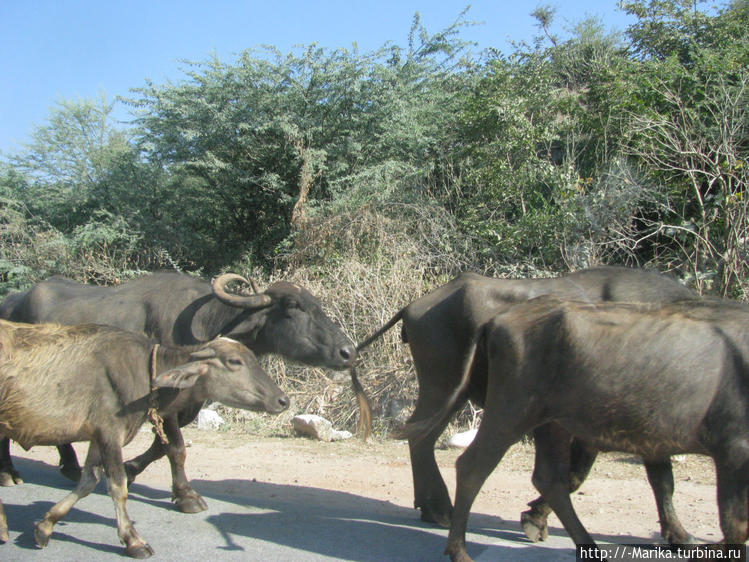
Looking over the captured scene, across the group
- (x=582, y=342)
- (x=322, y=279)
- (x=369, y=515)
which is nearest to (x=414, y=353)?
(x=369, y=515)

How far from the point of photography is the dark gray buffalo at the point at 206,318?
6.66 metres

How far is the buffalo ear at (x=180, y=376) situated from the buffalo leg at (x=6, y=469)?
8.20 ft

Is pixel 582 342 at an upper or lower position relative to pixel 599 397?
upper

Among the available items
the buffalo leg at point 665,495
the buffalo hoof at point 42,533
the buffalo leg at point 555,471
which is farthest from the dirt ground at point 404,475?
Answer: the buffalo hoof at point 42,533

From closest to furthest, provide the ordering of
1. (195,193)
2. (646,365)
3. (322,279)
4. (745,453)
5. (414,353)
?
(745,453), (646,365), (414,353), (322,279), (195,193)

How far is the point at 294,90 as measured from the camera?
47.0 ft

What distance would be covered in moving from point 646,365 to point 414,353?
2202 millimetres

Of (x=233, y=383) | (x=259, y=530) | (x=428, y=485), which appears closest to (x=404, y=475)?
(x=428, y=485)

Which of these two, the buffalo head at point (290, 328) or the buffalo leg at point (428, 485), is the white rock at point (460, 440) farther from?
the buffalo leg at point (428, 485)

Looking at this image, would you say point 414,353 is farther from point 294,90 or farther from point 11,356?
point 294,90

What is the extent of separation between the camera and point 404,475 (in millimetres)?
7383

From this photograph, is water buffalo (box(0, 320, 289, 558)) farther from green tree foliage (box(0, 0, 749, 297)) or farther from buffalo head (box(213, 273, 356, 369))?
green tree foliage (box(0, 0, 749, 297))

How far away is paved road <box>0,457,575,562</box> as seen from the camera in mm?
4824

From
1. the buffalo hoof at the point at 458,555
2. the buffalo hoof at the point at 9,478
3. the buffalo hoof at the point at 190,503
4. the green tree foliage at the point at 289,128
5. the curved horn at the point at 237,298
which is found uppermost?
the green tree foliage at the point at 289,128
